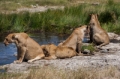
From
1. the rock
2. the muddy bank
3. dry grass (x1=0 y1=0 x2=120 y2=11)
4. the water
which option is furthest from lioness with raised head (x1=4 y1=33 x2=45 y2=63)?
dry grass (x1=0 y1=0 x2=120 y2=11)

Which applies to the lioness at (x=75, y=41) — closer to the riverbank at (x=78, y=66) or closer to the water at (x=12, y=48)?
the riverbank at (x=78, y=66)

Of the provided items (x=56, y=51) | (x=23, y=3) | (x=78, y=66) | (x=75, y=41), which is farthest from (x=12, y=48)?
(x=23, y=3)

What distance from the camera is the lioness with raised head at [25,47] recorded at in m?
13.2

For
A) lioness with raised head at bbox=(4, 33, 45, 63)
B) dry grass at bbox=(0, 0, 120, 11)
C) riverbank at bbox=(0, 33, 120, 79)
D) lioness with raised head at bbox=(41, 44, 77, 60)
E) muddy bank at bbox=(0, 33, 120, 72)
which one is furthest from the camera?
dry grass at bbox=(0, 0, 120, 11)

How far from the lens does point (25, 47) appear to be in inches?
523

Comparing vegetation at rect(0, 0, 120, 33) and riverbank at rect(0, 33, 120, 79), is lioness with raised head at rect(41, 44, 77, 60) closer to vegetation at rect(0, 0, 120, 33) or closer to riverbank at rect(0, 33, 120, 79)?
riverbank at rect(0, 33, 120, 79)

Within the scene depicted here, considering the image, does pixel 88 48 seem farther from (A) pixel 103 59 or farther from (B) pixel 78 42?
(A) pixel 103 59

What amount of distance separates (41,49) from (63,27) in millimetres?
10190

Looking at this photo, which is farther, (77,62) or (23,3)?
(23,3)

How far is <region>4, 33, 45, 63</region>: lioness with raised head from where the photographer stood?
13242 millimetres

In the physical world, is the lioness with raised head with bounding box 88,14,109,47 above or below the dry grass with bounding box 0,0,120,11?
above

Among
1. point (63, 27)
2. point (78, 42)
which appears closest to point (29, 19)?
point (63, 27)

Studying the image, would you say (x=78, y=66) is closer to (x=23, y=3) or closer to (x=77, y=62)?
(x=77, y=62)

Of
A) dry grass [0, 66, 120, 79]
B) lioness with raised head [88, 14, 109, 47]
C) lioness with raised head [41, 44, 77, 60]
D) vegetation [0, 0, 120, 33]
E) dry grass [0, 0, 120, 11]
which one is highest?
dry grass [0, 66, 120, 79]
